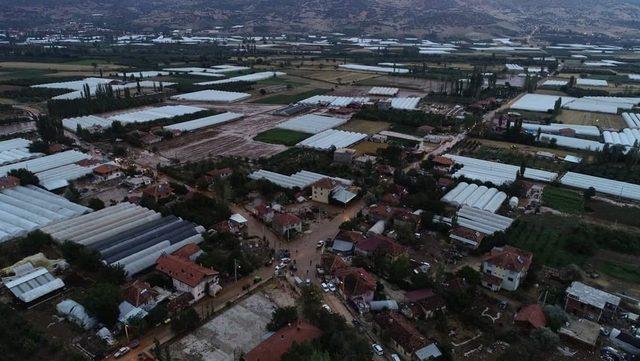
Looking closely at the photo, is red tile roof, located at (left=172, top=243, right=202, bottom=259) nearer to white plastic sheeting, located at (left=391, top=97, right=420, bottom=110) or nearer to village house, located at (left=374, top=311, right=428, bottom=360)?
village house, located at (left=374, top=311, right=428, bottom=360)

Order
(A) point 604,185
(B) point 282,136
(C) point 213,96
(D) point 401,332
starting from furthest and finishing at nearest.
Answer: (C) point 213,96 < (B) point 282,136 < (A) point 604,185 < (D) point 401,332

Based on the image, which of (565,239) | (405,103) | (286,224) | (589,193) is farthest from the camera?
(405,103)

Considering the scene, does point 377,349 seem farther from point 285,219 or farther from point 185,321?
point 285,219

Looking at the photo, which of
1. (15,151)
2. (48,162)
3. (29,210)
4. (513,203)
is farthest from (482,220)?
(15,151)

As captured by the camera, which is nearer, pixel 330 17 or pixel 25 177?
pixel 25 177

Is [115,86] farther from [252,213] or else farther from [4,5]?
[4,5]

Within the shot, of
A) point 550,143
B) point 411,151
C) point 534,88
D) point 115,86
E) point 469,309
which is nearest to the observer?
point 469,309

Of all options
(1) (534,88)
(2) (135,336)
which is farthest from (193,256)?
(1) (534,88)
